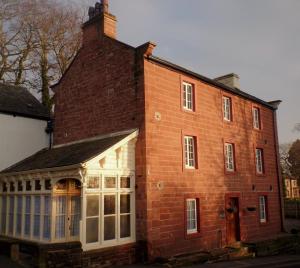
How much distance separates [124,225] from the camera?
13.2 metres

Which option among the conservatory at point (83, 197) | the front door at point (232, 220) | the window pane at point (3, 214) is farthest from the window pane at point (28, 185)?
the front door at point (232, 220)

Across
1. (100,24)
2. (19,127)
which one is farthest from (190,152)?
(19,127)

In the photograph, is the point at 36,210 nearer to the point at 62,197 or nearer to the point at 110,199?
the point at 62,197

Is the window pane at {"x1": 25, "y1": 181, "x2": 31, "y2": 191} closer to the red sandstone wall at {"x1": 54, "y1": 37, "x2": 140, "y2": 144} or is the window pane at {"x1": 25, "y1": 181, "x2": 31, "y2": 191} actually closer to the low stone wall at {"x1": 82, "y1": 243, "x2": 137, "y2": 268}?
the red sandstone wall at {"x1": 54, "y1": 37, "x2": 140, "y2": 144}

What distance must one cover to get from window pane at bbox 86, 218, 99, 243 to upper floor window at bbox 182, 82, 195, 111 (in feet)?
22.3

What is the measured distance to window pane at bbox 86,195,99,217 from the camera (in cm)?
1222

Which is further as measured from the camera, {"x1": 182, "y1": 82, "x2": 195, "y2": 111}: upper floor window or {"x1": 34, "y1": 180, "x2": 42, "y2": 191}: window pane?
{"x1": 182, "y1": 82, "x2": 195, "y2": 111}: upper floor window

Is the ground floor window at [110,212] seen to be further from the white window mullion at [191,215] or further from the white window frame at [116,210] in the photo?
the white window mullion at [191,215]

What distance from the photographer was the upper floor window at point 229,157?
59.7 ft

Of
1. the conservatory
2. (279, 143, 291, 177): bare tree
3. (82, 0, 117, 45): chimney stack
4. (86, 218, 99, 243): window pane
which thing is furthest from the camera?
(279, 143, 291, 177): bare tree

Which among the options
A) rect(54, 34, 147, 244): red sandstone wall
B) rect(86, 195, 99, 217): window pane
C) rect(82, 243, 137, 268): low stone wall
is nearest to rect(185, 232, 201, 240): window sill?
rect(54, 34, 147, 244): red sandstone wall

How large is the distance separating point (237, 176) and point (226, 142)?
1942mm

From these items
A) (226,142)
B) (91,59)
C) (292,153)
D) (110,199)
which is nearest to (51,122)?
(91,59)

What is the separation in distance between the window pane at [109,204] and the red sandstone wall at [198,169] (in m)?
1.34
